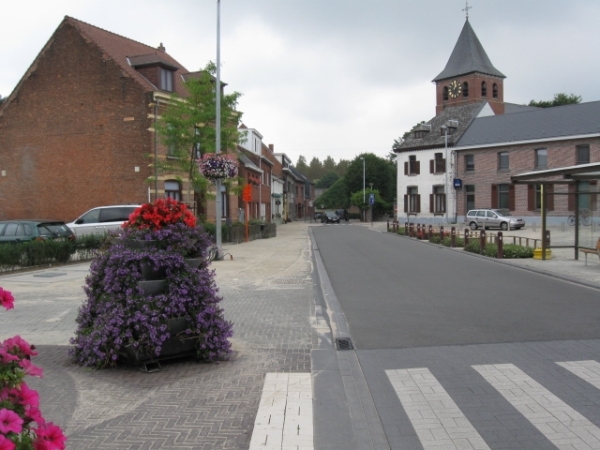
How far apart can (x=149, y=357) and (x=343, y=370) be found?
2057 mm

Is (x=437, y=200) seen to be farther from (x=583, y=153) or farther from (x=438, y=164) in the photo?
(x=583, y=153)

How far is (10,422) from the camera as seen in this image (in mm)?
2180

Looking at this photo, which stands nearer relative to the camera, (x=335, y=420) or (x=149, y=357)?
(x=335, y=420)

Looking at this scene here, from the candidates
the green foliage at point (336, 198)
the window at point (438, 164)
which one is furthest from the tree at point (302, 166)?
the window at point (438, 164)

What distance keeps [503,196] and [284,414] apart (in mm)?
46610

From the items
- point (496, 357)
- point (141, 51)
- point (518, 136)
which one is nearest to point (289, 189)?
point (518, 136)

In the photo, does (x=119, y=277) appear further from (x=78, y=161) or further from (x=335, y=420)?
(x=78, y=161)

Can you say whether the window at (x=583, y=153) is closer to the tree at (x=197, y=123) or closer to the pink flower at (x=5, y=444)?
the tree at (x=197, y=123)

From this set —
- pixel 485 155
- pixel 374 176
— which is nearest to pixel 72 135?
pixel 485 155

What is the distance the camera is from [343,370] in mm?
5902

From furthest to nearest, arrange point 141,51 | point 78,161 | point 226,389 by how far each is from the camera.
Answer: point 141,51 → point 78,161 → point 226,389

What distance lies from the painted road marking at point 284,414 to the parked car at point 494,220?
1406 inches

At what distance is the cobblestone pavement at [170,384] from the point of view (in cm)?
418

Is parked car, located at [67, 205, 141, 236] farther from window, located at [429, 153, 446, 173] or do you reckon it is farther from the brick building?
window, located at [429, 153, 446, 173]
